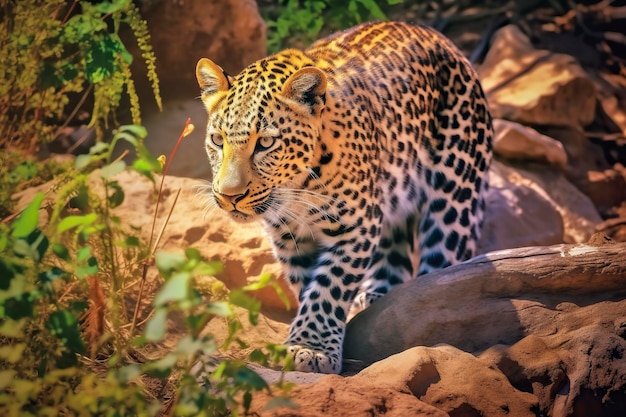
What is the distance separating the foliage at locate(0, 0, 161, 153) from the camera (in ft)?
20.7

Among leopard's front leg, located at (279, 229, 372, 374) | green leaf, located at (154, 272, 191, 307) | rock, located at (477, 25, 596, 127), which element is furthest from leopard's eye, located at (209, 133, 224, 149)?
rock, located at (477, 25, 596, 127)

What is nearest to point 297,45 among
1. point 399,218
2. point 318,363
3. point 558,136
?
point 558,136

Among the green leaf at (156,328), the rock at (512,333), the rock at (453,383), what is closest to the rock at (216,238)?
the rock at (512,333)

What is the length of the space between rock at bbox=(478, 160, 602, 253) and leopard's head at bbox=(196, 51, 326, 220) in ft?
10.3

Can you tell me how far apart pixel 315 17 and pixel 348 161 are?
13.0 feet

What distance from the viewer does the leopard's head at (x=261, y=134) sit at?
5.19 m

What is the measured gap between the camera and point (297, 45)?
32.6 feet

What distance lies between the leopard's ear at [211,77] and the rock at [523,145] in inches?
169

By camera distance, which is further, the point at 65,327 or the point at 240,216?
the point at 240,216

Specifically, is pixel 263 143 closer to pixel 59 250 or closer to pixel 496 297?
pixel 496 297

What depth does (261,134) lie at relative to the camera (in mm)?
A: 5281

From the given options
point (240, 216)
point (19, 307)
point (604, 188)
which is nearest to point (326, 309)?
point (240, 216)

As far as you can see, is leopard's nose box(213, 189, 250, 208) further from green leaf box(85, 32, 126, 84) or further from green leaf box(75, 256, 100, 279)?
green leaf box(85, 32, 126, 84)

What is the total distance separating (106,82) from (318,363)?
2915 mm
